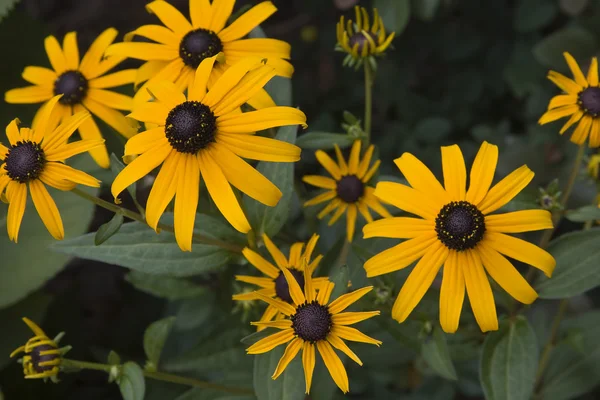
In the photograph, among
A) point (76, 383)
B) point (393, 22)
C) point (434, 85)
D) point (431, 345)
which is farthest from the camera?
point (434, 85)

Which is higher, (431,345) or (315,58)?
(315,58)

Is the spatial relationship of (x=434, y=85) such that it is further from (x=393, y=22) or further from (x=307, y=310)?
(x=307, y=310)

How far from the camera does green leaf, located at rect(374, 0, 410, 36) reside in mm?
2027

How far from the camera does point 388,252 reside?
128cm

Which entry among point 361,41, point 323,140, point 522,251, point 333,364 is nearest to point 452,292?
point 522,251

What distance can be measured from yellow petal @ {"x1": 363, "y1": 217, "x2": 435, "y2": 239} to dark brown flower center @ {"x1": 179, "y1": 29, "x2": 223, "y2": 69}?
563 millimetres

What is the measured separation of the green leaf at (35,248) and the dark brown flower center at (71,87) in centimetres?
41

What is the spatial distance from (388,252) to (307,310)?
0.66 feet

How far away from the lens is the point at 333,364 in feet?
4.08

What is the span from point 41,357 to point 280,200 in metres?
0.64

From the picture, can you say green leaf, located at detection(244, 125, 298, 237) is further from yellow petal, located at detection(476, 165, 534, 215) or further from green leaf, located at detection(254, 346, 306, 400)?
yellow petal, located at detection(476, 165, 534, 215)

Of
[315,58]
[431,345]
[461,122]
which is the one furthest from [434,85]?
[431,345]

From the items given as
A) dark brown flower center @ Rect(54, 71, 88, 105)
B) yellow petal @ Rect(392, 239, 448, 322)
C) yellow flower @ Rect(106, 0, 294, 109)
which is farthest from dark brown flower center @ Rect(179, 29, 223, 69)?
yellow petal @ Rect(392, 239, 448, 322)

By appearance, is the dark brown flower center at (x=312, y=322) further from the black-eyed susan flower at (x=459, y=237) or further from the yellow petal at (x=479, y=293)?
the yellow petal at (x=479, y=293)
